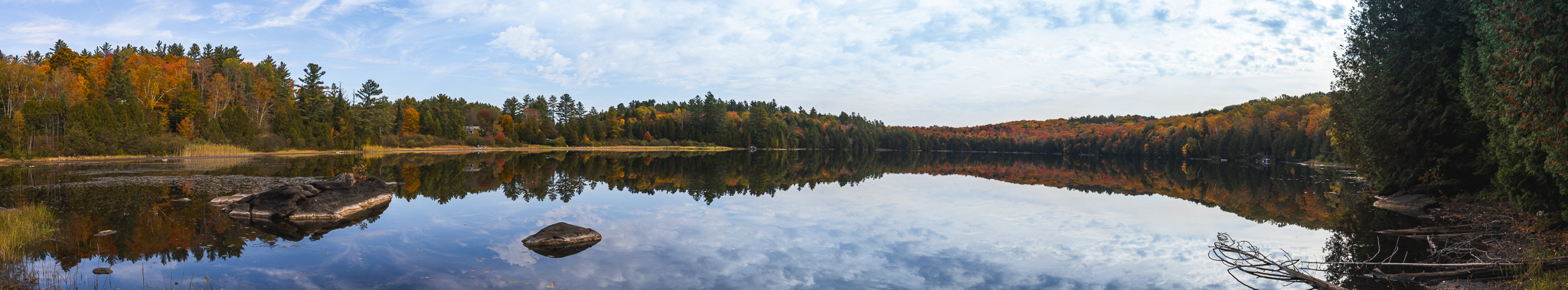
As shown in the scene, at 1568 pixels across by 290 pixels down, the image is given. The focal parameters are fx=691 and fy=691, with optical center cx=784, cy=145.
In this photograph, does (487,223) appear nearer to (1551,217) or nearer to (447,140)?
(1551,217)

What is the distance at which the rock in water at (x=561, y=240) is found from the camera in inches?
→ 452

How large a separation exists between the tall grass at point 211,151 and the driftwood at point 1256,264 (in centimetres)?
5918

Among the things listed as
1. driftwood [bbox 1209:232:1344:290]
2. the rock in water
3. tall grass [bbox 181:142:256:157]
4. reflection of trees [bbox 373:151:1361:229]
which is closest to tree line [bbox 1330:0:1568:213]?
reflection of trees [bbox 373:151:1361:229]

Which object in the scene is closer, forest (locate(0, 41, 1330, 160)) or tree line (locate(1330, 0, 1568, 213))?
tree line (locate(1330, 0, 1568, 213))

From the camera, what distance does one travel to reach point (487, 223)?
48.9 ft

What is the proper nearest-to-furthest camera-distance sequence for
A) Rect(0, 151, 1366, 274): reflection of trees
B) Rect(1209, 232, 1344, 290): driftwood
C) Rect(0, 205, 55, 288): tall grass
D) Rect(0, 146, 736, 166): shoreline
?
Rect(0, 205, 55, 288): tall grass
Rect(1209, 232, 1344, 290): driftwood
Rect(0, 151, 1366, 274): reflection of trees
Rect(0, 146, 736, 166): shoreline

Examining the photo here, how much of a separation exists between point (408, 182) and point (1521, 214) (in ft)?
105

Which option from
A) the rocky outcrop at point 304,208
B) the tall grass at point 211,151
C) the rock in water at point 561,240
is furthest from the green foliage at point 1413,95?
the tall grass at point 211,151

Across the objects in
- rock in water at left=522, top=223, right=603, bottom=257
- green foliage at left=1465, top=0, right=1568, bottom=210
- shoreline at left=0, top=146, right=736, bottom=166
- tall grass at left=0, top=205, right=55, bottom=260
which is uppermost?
green foliage at left=1465, top=0, right=1568, bottom=210

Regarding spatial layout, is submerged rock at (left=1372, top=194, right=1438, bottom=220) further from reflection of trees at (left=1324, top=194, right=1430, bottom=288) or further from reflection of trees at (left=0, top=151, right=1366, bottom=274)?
reflection of trees at (left=0, top=151, right=1366, bottom=274)

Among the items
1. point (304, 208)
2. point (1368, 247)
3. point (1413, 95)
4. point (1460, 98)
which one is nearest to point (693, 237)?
point (304, 208)

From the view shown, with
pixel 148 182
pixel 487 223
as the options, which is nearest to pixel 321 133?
pixel 148 182

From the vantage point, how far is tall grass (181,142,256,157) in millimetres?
47159

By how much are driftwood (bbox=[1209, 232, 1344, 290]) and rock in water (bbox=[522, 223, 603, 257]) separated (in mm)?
10173
